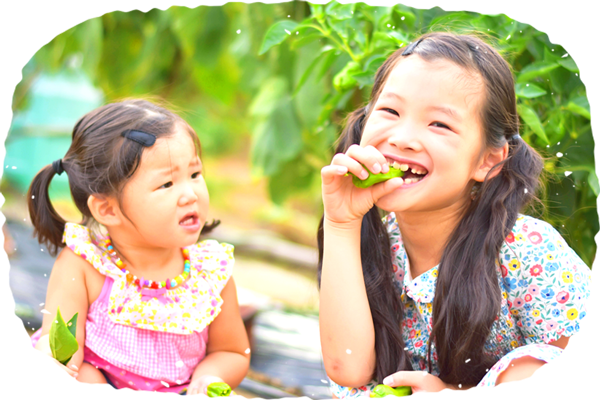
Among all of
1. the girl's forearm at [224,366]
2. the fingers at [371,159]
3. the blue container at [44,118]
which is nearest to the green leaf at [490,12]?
the fingers at [371,159]

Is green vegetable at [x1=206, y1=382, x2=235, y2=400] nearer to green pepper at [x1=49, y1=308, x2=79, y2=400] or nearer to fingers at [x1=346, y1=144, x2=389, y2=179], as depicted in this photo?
green pepper at [x1=49, y1=308, x2=79, y2=400]

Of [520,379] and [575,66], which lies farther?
[575,66]

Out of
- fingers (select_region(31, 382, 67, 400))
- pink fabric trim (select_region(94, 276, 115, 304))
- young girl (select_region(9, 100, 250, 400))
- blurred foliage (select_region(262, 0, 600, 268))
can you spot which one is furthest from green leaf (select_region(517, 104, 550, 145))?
fingers (select_region(31, 382, 67, 400))

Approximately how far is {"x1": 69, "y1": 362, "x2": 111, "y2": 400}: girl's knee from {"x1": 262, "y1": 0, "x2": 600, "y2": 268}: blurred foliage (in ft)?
2.51

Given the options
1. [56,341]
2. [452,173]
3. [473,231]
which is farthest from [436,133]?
[56,341]

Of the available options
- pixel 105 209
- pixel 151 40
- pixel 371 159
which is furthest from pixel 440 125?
pixel 151 40

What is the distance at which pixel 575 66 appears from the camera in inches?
48.8

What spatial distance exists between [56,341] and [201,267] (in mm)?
372

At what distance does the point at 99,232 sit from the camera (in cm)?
128

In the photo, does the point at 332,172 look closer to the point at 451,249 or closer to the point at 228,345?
the point at 451,249

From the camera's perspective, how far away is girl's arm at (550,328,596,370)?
102 cm

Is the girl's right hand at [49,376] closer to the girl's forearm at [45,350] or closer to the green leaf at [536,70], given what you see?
the girl's forearm at [45,350]

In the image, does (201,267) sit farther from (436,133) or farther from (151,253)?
(436,133)

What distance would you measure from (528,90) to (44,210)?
1050mm
